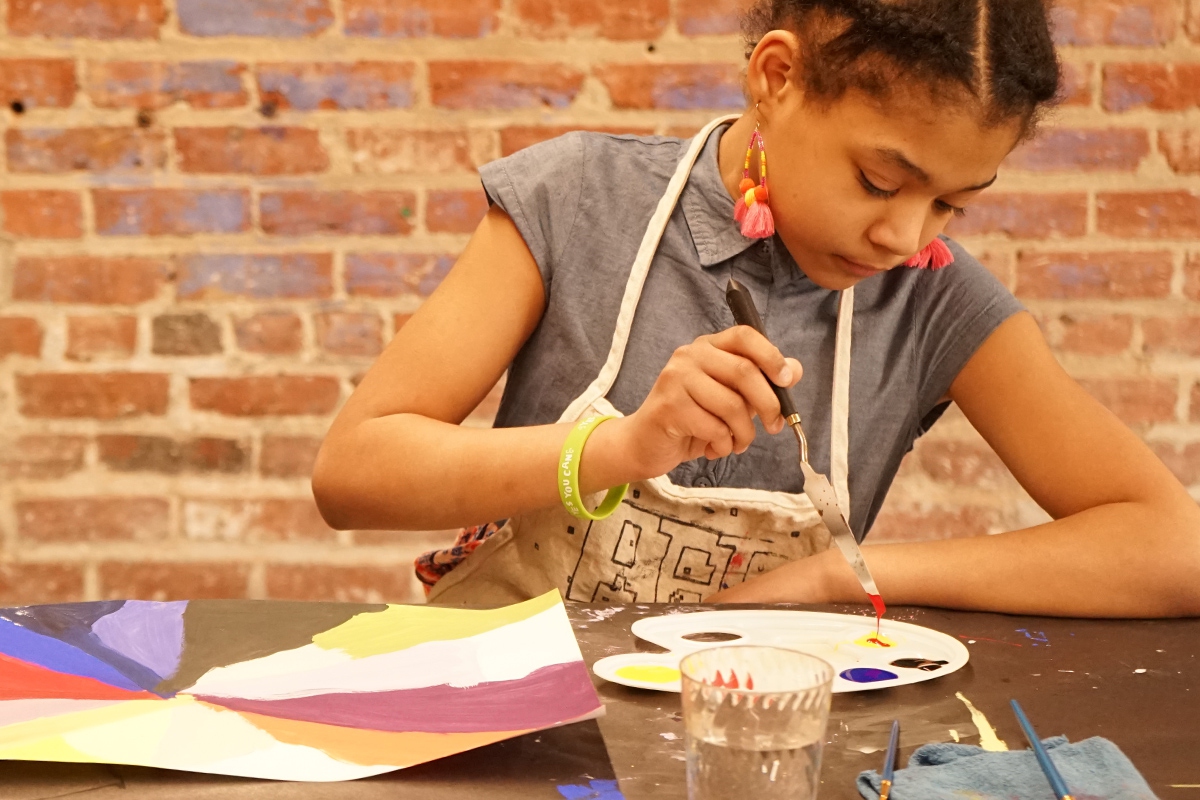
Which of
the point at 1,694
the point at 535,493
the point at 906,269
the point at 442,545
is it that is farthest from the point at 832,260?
the point at 442,545

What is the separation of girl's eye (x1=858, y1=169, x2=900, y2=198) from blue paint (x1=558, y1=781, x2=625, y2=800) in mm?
579

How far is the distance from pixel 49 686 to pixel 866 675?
51cm

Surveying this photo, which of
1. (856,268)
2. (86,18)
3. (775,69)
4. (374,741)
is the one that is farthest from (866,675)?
(86,18)

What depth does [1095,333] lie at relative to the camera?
1675 mm

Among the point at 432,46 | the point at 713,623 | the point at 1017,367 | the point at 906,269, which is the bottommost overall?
the point at 713,623

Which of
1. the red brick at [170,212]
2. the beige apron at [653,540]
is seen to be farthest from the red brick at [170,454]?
the beige apron at [653,540]

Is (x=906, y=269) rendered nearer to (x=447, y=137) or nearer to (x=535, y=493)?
(x=535, y=493)

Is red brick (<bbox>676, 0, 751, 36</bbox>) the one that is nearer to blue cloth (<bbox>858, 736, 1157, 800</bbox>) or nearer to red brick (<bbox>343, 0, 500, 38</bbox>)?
red brick (<bbox>343, 0, 500, 38</bbox>)

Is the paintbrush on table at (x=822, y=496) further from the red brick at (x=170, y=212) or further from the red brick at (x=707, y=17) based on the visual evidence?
the red brick at (x=170, y=212)

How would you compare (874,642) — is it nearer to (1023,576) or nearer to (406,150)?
(1023,576)

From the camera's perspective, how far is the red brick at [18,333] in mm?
1650

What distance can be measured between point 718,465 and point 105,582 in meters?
1.04

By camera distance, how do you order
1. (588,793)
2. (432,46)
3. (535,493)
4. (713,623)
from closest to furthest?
(588,793)
(713,623)
(535,493)
(432,46)

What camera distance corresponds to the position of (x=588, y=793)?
59cm
